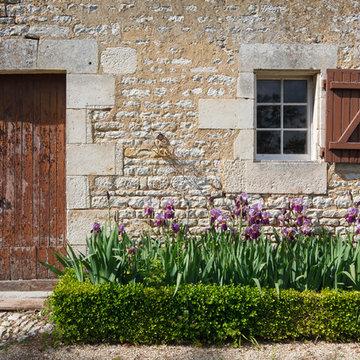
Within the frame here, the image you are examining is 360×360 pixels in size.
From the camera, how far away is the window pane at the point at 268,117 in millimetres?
4633

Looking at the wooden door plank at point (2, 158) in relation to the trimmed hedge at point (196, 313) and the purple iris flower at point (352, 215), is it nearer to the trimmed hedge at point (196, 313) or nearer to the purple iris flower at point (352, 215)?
the trimmed hedge at point (196, 313)

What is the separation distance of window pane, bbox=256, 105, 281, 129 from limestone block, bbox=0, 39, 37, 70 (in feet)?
8.97

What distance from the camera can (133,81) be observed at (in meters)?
4.38

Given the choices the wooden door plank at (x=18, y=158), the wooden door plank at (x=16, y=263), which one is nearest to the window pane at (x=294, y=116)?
the wooden door plank at (x=18, y=158)

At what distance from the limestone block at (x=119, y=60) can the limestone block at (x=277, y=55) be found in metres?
1.28

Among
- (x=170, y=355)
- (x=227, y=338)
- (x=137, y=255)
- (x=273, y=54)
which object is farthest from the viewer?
(x=273, y=54)

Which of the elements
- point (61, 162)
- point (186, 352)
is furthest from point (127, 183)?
point (186, 352)

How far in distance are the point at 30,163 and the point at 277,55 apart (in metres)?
3.20

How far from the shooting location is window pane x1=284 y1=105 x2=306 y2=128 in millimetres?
4645

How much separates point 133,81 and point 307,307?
302 centimetres

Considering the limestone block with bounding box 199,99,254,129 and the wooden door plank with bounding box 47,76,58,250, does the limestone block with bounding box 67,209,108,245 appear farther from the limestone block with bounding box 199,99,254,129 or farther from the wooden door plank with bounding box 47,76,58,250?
the limestone block with bounding box 199,99,254,129

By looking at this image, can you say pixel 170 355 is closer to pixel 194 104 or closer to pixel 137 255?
pixel 137 255

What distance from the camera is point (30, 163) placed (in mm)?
4484

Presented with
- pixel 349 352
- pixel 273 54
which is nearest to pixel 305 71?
pixel 273 54
